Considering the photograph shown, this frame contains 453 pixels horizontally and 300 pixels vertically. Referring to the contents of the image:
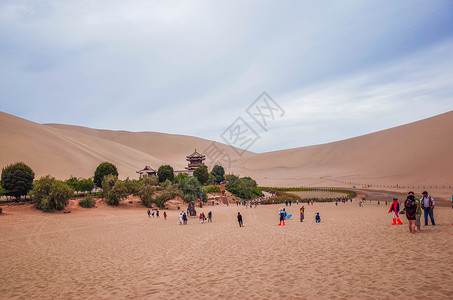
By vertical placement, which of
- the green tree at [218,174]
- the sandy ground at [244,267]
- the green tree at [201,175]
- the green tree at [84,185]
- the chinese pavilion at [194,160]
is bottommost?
the sandy ground at [244,267]

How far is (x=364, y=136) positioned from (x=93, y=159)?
110 meters

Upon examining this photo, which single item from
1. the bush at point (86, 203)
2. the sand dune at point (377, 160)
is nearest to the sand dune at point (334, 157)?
the sand dune at point (377, 160)

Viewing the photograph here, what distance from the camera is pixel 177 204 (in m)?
45.2

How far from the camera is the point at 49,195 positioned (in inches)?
1259

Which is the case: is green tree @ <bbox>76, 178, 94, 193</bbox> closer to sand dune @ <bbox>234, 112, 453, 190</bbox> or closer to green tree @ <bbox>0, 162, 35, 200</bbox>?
green tree @ <bbox>0, 162, 35, 200</bbox>

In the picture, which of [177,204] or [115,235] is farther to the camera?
[177,204]

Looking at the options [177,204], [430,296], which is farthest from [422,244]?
[177,204]

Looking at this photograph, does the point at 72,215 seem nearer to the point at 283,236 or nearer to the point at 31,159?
the point at 283,236

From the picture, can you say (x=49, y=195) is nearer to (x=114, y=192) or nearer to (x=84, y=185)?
(x=114, y=192)

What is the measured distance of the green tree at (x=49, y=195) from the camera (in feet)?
105

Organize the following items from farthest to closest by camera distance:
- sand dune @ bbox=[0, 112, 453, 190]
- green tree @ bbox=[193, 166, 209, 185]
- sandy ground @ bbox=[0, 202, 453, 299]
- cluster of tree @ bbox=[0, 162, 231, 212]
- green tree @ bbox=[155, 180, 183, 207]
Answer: sand dune @ bbox=[0, 112, 453, 190] → green tree @ bbox=[193, 166, 209, 185] → green tree @ bbox=[155, 180, 183, 207] → cluster of tree @ bbox=[0, 162, 231, 212] → sandy ground @ bbox=[0, 202, 453, 299]

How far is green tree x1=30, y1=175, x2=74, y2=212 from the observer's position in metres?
32.0

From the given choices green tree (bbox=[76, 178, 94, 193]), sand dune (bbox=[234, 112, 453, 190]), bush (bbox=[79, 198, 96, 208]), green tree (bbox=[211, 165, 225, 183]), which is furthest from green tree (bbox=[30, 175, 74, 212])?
sand dune (bbox=[234, 112, 453, 190])

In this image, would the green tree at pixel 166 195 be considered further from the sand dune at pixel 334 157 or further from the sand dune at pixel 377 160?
the sand dune at pixel 377 160
